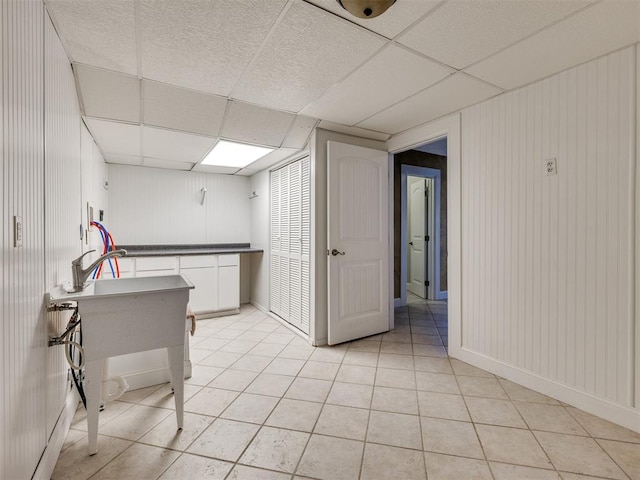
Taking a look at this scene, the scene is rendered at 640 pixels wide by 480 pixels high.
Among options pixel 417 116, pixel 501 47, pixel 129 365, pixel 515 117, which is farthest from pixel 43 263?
pixel 515 117

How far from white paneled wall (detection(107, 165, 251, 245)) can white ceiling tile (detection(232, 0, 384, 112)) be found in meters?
2.50

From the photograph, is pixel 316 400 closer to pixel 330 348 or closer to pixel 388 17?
pixel 330 348

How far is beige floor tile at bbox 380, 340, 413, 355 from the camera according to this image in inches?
113

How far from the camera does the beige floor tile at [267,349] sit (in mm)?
2852

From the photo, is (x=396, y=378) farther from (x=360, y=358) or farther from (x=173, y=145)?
(x=173, y=145)

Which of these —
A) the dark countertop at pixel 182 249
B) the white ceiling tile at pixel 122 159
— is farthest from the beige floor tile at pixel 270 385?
the white ceiling tile at pixel 122 159

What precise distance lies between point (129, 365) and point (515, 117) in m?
3.36

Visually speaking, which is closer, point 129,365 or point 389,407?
point 389,407

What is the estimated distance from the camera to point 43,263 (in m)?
1.37

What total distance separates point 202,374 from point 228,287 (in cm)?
178

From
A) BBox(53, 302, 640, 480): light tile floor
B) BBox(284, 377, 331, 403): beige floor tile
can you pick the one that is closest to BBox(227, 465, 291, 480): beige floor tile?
BBox(53, 302, 640, 480): light tile floor

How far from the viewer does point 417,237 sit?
548 centimetres

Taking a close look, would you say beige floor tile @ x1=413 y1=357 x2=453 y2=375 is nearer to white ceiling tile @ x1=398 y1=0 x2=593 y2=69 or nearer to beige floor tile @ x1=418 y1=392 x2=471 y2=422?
beige floor tile @ x1=418 y1=392 x2=471 y2=422

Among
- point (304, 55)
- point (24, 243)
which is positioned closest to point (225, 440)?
point (24, 243)
